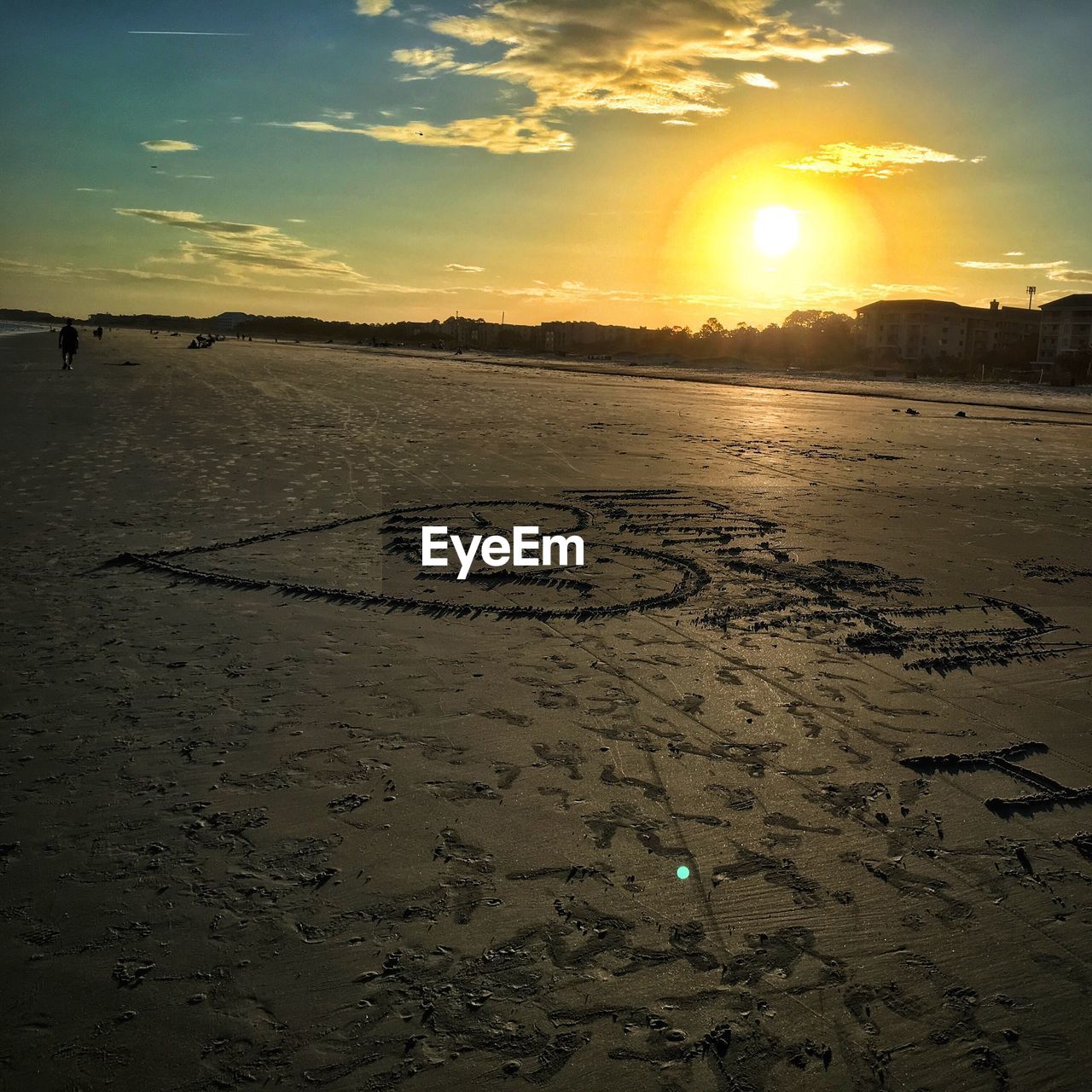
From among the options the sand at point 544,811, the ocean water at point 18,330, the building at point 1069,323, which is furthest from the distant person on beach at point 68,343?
the building at point 1069,323

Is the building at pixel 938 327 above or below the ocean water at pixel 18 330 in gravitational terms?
above

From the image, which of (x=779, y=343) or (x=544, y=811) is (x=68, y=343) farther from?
(x=779, y=343)

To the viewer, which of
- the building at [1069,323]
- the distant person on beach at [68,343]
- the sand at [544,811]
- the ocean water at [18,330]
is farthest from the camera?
the building at [1069,323]

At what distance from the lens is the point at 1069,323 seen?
123000 millimetres

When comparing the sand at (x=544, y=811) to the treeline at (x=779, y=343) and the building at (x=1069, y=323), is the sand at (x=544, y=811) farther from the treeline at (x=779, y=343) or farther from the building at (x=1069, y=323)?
the building at (x=1069, y=323)

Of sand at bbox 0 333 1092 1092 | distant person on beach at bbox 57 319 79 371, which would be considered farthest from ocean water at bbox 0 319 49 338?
sand at bbox 0 333 1092 1092

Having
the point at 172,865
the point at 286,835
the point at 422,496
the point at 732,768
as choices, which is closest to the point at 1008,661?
the point at 732,768

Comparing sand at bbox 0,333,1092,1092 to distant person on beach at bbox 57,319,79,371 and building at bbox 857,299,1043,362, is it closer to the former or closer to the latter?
distant person on beach at bbox 57,319,79,371

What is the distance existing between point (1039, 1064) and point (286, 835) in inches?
111

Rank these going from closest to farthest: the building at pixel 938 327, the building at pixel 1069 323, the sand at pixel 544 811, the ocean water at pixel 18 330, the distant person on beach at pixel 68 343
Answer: the sand at pixel 544 811 → the distant person on beach at pixel 68 343 → the ocean water at pixel 18 330 → the building at pixel 1069 323 → the building at pixel 938 327

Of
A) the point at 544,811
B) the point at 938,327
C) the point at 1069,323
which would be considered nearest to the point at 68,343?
the point at 544,811

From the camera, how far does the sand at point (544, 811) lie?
2771 mm

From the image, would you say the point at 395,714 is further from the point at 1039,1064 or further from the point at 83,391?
the point at 83,391

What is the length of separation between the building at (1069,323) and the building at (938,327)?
8.09 m
